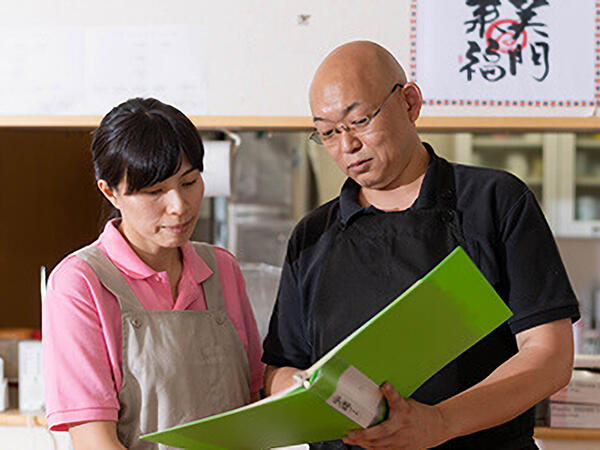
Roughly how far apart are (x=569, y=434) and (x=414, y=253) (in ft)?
3.16

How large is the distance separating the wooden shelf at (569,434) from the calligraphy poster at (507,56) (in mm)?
826

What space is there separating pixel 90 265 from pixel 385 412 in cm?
57

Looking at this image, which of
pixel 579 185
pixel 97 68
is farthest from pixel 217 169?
pixel 579 185

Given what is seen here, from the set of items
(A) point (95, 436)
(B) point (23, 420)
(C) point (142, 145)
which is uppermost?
(C) point (142, 145)

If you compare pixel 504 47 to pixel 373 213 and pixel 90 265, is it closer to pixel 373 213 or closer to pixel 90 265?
pixel 373 213

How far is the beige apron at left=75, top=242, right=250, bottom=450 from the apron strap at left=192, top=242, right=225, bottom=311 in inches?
0.4

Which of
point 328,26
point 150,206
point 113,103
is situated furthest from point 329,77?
point 113,103

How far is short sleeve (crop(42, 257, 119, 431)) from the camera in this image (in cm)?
115

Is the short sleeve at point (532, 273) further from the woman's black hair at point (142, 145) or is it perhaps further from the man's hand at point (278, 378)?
the woman's black hair at point (142, 145)

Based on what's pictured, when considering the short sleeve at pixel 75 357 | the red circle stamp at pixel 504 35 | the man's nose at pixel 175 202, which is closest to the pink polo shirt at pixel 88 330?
the short sleeve at pixel 75 357

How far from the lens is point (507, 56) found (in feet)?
6.59

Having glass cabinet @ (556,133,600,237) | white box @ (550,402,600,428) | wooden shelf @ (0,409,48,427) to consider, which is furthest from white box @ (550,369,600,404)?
glass cabinet @ (556,133,600,237)

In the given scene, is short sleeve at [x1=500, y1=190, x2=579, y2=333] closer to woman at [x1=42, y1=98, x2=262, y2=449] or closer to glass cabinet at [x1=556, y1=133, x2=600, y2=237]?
woman at [x1=42, y1=98, x2=262, y2=449]

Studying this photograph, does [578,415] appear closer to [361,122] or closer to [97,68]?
[361,122]
